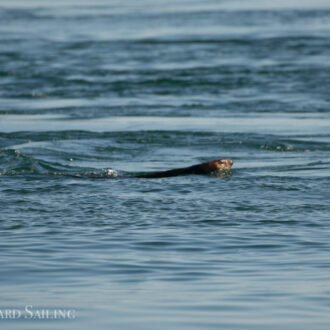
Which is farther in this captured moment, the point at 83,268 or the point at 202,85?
the point at 202,85

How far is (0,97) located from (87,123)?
234 inches

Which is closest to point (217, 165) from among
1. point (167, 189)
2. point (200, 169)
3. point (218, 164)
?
point (218, 164)

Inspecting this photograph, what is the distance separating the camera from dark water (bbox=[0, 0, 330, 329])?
25.4 feet

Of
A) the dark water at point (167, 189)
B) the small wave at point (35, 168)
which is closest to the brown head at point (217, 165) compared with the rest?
the dark water at point (167, 189)

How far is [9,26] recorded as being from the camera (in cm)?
5362

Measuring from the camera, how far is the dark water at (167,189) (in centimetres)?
775

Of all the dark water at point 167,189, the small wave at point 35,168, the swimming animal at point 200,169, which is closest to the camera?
the dark water at point 167,189

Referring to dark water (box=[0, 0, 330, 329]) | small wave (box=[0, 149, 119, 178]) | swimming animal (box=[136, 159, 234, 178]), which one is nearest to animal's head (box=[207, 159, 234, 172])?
swimming animal (box=[136, 159, 234, 178])

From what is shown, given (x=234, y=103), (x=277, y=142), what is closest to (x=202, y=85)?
(x=234, y=103)

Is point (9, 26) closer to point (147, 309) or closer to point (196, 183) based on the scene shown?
point (196, 183)

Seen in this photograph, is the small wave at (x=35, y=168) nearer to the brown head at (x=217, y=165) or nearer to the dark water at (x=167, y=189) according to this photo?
the dark water at (x=167, y=189)

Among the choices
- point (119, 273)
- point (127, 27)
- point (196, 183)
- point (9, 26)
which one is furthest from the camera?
point (9, 26)

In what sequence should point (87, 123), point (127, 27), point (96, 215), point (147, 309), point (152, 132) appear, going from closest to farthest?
point (147, 309) → point (96, 215) → point (152, 132) → point (87, 123) → point (127, 27)

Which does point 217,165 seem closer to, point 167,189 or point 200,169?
point 200,169
